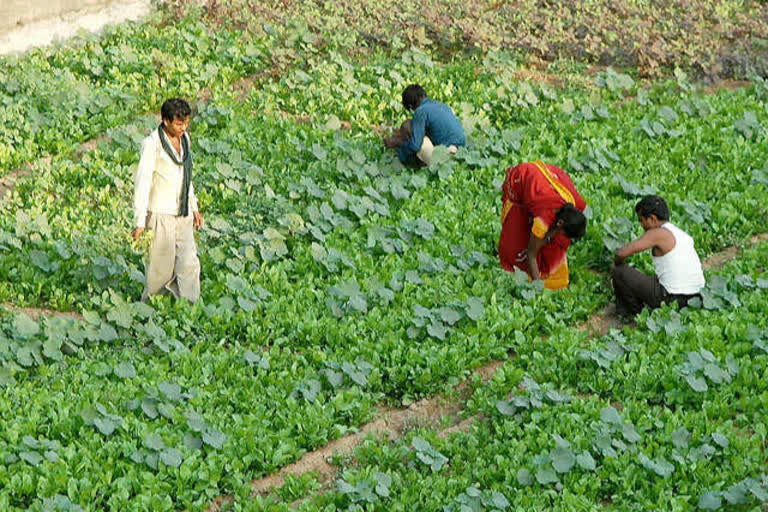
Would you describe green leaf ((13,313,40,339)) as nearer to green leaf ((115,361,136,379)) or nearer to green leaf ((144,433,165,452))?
green leaf ((115,361,136,379))

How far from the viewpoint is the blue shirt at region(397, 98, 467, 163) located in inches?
395

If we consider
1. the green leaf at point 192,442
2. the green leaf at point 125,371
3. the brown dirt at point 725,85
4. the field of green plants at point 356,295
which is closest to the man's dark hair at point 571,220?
the field of green plants at point 356,295

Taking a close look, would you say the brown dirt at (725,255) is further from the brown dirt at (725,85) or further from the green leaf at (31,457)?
the green leaf at (31,457)

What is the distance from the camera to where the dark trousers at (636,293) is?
26.0 feet

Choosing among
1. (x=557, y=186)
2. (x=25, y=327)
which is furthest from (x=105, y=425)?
(x=557, y=186)

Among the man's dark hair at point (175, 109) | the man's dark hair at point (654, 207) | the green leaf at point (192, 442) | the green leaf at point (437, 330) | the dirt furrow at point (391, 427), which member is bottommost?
the dirt furrow at point (391, 427)

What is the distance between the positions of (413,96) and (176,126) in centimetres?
293

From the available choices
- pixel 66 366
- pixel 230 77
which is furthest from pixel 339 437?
pixel 230 77

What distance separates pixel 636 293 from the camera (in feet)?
26.2

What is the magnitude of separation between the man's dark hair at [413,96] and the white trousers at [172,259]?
275 centimetres

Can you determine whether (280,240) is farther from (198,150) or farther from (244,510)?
(244,510)

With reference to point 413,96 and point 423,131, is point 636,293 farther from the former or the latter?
point 413,96

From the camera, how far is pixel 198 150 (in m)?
10.6

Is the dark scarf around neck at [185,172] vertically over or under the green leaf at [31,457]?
over
